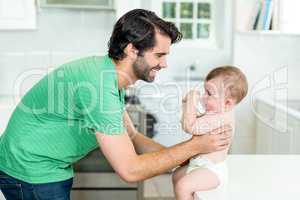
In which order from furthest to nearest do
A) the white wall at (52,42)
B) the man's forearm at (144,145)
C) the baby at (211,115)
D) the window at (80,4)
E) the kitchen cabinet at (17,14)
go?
the white wall at (52,42), the window at (80,4), the kitchen cabinet at (17,14), the man's forearm at (144,145), the baby at (211,115)

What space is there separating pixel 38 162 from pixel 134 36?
61 cm

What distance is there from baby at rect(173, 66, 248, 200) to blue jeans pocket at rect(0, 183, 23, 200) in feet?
2.01

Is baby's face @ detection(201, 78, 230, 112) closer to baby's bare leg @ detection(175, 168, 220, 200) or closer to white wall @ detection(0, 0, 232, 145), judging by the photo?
baby's bare leg @ detection(175, 168, 220, 200)

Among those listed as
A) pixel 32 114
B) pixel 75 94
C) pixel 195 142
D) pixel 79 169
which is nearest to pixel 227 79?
pixel 195 142

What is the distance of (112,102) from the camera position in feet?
5.40

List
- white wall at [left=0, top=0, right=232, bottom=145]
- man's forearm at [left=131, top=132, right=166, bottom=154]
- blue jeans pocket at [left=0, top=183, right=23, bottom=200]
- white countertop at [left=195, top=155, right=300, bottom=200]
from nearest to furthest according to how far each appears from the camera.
→ white countertop at [left=195, top=155, right=300, bottom=200] < blue jeans pocket at [left=0, top=183, right=23, bottom=200] < man's forearm at [left=131, top=132, right=166, bottom=154] < white wall at [left=0, top=0, right=232, bottom=145]

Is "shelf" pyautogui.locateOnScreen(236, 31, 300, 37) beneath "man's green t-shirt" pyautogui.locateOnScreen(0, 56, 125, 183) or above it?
above

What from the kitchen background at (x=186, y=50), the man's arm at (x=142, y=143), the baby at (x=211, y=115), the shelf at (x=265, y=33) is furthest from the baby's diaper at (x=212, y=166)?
the shelf at (x=265, y=33)

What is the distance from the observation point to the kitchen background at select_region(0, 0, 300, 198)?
332 centimetres

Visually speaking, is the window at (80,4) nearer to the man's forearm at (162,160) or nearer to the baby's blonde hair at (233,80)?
the baby's blonde hair at (233,80)

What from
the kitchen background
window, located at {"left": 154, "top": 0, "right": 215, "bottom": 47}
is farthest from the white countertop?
window, located at {"left": 154, "top": 0, "right": 215, "bottom": 47}

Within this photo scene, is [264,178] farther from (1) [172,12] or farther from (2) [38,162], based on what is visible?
(1) [172,12]

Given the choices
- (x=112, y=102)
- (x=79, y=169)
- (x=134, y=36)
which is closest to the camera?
(x=112, y=102)

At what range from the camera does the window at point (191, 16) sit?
4.12m
